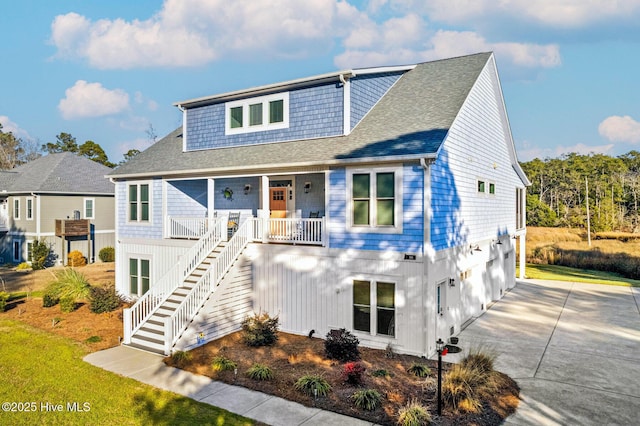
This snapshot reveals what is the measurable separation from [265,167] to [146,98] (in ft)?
140

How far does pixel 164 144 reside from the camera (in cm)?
1848

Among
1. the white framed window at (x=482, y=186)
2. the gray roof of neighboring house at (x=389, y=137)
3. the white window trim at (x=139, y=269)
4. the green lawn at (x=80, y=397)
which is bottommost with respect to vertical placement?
the green lawn at (x=80, y=397)

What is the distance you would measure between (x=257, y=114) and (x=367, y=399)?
10.9m

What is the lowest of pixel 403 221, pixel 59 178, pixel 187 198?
pixel 403 221

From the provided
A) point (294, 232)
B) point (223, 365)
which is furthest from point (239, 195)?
point (223, 365)

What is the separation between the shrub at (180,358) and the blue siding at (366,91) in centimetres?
837

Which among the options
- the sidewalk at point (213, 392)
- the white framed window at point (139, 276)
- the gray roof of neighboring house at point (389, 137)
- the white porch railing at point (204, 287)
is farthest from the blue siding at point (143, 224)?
the sidewalk at point (213, 392)

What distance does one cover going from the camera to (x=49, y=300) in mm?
15023

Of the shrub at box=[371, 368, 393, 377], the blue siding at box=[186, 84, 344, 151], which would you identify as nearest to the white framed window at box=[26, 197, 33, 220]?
the blue siding at box=[186, 84, 344, 151]

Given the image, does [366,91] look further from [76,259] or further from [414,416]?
[76,259]

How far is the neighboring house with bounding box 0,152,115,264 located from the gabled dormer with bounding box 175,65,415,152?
16179 millimetres

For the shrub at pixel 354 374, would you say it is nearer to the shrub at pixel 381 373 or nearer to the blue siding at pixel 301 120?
the shrub at pixel 381 373

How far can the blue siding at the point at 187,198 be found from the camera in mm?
16078

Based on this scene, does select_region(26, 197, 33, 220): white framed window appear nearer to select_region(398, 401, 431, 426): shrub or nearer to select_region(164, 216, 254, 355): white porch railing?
select_region(164, 216, 254, 355): white porch railing
